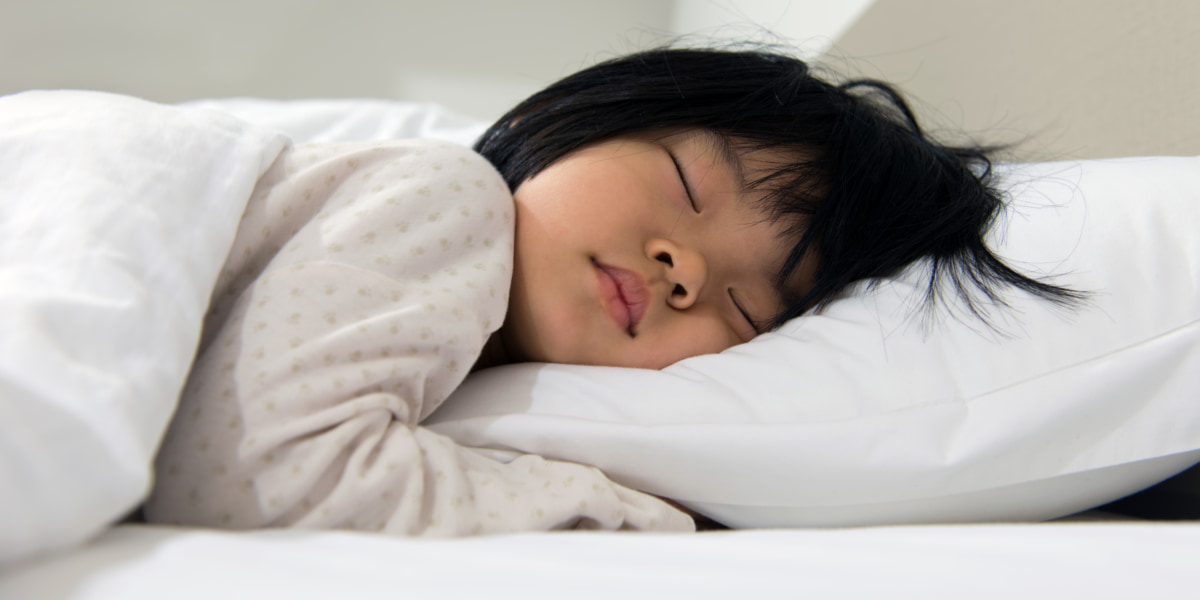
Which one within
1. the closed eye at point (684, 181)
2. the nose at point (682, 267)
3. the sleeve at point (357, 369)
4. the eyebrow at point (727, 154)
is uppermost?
the eyebrow at point (727, 154)

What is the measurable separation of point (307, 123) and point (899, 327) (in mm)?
1033

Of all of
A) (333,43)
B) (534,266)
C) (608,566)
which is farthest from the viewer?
(333,43)

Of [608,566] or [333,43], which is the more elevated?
[333,43]

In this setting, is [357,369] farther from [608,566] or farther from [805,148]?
[805,148]

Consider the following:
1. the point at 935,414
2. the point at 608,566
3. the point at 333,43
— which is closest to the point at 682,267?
the point at 935,414

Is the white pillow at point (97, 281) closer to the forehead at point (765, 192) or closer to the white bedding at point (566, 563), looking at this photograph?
the white bedding at point (566, 563)

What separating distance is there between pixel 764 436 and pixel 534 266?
261 mm

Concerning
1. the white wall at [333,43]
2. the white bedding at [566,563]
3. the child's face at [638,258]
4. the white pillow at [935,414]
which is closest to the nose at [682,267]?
the child's face at [638,258]

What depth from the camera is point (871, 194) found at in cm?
73

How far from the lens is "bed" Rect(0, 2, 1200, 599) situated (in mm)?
302

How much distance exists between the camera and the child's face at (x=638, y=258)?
25.3 inches

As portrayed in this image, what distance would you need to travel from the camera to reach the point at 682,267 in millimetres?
646

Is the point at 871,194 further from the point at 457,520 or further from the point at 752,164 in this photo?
the point at 457,520

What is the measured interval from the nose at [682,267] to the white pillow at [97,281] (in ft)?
1.10
